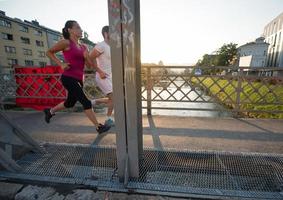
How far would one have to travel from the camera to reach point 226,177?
1939 mm

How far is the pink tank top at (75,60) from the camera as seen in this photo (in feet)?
8.89

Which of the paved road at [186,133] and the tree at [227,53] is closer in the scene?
the paved road at [186,133]

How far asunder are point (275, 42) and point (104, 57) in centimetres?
5420

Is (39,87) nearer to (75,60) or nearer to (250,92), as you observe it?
(75,60)

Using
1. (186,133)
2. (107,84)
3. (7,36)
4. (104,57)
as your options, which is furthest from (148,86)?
(7,36)

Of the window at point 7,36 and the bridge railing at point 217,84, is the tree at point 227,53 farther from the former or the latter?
the bridge railing at point 217,84

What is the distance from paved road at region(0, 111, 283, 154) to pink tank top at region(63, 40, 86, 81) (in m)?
1.13

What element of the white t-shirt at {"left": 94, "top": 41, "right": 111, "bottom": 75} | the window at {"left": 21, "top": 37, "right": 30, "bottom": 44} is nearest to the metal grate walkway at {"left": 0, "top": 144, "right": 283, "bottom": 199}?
the white t-shirt at {"left": 94, "top": 41, "right": 111, "bottom": 75}

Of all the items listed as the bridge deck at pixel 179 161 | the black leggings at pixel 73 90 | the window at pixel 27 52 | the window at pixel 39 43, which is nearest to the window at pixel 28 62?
the window at pixel 27 52

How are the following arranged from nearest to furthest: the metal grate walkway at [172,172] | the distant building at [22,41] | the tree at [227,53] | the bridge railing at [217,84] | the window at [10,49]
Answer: the metal grate walkway at [172,172] → the bridge railing at [217,84] → the distant building at [22,41] → the window at [10,49] → the tree at [227,53]

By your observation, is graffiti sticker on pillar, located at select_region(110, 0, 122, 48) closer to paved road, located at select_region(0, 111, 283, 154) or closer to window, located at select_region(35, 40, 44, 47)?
paved road, located at select_region(0, 111, 283, 154)

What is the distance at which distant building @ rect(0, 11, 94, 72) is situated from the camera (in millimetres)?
31625

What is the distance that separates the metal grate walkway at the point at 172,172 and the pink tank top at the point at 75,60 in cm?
120

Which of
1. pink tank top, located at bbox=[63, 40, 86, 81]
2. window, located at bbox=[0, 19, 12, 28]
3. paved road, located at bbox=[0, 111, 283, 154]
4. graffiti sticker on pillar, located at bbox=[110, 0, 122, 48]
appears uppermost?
window, located at bbox=[0, 19, 12, 28]
